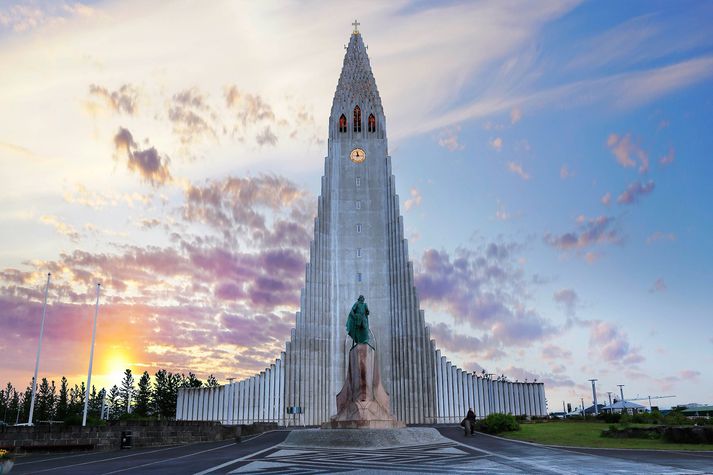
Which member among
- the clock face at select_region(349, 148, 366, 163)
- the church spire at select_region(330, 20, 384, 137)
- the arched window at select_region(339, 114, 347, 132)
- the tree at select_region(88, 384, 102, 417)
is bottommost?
the tree at select_region(88, 384, 102, 417)

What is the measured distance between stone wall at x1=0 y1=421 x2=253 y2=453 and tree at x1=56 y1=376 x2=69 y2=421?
82.2 meters

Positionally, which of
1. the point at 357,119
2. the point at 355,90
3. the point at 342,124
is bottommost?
the point at 342,124

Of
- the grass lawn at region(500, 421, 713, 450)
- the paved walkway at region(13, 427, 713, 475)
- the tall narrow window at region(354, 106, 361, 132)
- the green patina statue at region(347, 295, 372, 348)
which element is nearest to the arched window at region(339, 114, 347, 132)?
the tall narrow window at region(354, 106, 361, 132)

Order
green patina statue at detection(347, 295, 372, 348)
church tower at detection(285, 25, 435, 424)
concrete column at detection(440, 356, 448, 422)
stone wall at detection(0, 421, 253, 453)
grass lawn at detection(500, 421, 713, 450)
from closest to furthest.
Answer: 1. grass lawn at detection(500, 421, 713, 450)
2. stone wall at detection(0, 421, 253, 453)
3. green patina statue at detection(347, 295, 372, 348)
4. concrete column at detection(440, 356, 448, 422)
5. church tower at detection(285, 25, 435, 424)

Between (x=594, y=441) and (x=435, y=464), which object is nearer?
(x=435, y=464)

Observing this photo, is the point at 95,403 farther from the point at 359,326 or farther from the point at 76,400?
the point at 359,326

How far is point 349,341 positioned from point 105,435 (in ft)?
100

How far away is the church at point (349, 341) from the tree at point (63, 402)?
59.8m

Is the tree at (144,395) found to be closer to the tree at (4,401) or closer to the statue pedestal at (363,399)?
the tree at (4,401)

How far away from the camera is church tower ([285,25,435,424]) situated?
1859 inches

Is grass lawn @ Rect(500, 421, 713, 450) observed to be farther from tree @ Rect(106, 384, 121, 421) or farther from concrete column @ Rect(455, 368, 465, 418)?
tree @ Rect(106, 384, 121, 421)

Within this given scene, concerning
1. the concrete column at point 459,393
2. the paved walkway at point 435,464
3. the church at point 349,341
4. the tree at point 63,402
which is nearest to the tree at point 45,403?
the tree at point 63,402

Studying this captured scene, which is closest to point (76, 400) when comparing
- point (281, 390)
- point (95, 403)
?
point (95, 403)

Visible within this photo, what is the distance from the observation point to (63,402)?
4082 inches
